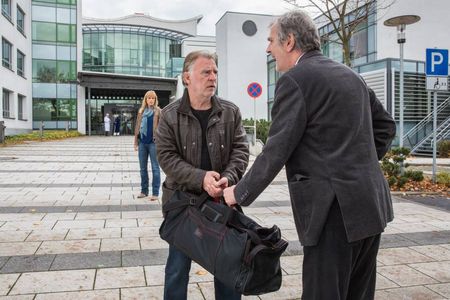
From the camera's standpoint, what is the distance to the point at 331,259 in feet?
6.71

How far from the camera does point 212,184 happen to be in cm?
249

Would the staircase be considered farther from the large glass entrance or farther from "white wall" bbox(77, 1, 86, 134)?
the large glass entrance

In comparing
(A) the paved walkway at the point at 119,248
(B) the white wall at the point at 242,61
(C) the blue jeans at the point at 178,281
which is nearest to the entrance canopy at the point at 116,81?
(B) the white wall at the point at 242,61

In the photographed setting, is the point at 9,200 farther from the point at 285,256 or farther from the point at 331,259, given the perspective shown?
the point at 331,259

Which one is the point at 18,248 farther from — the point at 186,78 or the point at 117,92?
the point at 117,92

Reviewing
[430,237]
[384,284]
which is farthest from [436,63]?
[384,284]

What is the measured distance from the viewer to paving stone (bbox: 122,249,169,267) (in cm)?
436

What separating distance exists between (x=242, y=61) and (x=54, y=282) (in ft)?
113

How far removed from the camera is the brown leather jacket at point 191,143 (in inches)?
107

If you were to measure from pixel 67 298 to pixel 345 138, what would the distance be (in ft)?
8.30

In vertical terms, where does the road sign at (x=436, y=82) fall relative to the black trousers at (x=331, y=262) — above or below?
above

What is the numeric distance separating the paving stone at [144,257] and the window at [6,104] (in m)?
27.2

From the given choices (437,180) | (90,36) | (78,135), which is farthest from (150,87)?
(437,180)

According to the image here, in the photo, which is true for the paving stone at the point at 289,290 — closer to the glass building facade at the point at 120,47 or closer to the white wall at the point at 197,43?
the glass building facade at the point at 120,47
